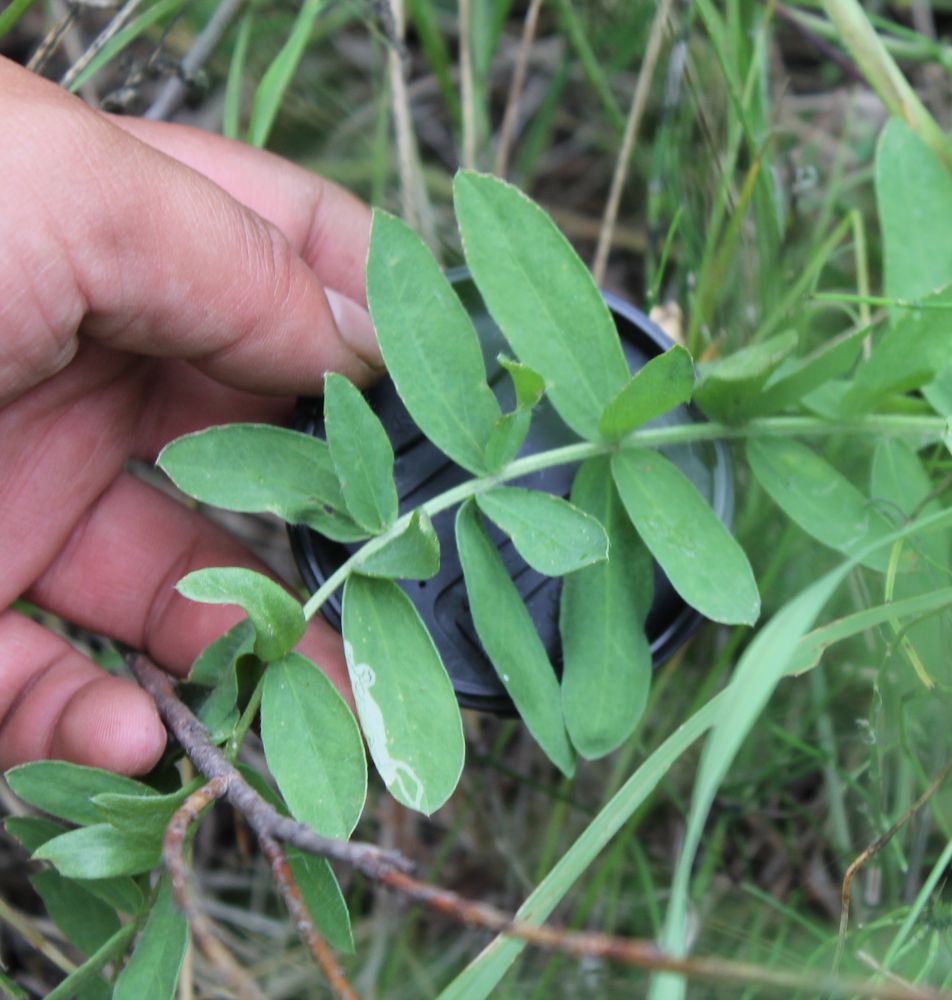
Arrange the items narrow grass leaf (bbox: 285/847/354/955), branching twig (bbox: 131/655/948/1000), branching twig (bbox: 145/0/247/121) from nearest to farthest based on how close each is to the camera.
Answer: branching twig (bbox: 131/655/948/1000)
narrow grass leaf (bbox: 285/847/354/955)
branching twig (bbox: 145/0/247/121)

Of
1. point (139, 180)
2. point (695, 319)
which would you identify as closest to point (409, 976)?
point (695, 319)

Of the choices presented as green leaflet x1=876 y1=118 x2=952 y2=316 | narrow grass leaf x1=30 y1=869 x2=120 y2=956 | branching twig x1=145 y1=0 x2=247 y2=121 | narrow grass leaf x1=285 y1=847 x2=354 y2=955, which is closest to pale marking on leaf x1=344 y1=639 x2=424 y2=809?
narrow grass leaf x1=285 y1=847 x2=354 y2=955

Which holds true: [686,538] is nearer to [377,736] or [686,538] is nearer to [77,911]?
[377,736]

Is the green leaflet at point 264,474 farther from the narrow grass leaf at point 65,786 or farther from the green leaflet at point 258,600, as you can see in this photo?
the narrow grass leaf at point 65,786

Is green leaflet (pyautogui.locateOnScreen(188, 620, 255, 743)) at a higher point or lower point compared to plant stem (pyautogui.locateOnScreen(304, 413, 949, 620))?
lower

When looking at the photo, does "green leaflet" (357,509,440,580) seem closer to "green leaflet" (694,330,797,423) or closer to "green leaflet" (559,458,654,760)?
"green leaflet" (559,458,654,760)

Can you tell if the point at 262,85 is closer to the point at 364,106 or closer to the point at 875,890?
the point at 364,106

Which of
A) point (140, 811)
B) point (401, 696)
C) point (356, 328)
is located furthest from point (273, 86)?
point (140, 811)
